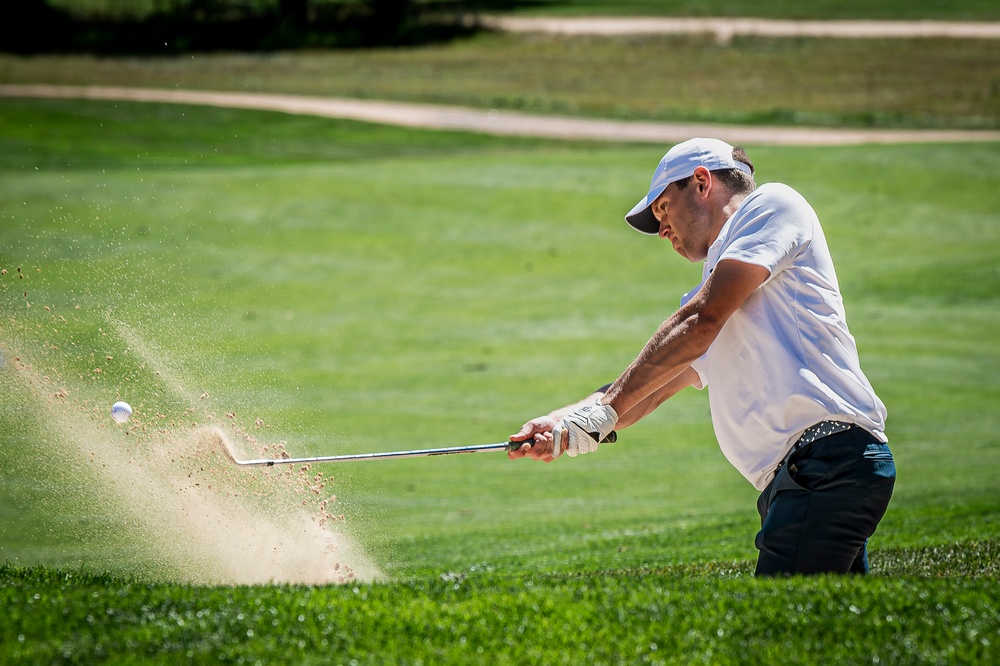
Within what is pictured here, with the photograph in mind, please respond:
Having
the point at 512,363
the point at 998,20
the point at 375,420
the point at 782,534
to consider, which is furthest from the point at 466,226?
the point at 998,20

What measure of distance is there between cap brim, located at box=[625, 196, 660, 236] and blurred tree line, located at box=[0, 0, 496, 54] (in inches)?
1556

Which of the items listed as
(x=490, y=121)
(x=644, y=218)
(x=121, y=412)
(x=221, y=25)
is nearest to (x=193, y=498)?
(x=121, y=412)

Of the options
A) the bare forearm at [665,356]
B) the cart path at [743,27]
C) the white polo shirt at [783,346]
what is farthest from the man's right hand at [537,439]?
the cart path at [743,27]

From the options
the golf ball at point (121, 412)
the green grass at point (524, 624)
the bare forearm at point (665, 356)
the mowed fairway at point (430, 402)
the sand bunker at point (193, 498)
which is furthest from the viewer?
the sand bunker at point (193, 498)

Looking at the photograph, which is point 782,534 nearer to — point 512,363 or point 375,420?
point 375,420

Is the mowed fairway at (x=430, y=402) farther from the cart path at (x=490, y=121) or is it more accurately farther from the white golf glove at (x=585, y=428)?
the cart path at (x=490, y=121)

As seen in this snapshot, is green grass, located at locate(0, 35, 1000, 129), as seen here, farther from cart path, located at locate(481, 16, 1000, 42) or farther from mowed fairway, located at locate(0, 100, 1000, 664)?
mowed fairway, located at locate(0, 100, 1000, 664)

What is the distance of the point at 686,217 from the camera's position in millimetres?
4445

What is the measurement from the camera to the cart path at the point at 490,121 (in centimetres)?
2734

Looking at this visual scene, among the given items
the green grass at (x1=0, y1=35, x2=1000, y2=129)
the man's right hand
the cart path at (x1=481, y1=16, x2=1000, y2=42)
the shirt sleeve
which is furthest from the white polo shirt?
the cart path at (x1=481, y1=16, x2=1000, y2=42)

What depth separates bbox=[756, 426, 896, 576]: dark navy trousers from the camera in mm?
3969

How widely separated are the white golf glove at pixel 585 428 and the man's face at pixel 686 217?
67 centimetres

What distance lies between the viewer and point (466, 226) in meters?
17.6

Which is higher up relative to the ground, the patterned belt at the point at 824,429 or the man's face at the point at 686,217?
the man's face at the point at 686,217
